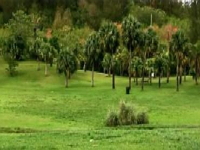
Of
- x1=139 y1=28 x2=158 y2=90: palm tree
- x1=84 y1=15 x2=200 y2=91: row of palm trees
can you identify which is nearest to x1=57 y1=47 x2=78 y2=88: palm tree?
x1=84 y1=15 x2=200 y2=91: row of palm trees

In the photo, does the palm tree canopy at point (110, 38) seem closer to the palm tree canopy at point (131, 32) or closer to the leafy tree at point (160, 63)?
the palm tree canopy at point (131, 32)

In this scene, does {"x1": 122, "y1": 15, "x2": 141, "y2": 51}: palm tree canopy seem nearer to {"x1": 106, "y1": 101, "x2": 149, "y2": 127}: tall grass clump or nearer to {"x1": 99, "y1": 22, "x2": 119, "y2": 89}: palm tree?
{"x1": 99, "y1": 22, "x2": 119, "y2": 89}: palm tree

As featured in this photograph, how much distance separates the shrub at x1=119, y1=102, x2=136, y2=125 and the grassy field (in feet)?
6.24

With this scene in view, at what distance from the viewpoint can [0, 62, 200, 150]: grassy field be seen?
75.4ft

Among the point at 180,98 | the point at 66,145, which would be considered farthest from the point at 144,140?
the point at 180,98

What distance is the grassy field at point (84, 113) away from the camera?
23.0m

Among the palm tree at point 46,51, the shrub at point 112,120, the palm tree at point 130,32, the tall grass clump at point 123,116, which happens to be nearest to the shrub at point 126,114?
the tall grass clump at point 123,116

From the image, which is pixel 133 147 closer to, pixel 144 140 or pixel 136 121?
pixel 144 140

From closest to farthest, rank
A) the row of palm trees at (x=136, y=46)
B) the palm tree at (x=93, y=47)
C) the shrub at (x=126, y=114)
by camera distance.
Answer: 1. the shrub at (x=126, y=114)
2. the row of palm trees at (x=136, y=46)
3. the palm tree at (x=93, y=47)

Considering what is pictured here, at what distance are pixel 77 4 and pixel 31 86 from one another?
6842 centimetres

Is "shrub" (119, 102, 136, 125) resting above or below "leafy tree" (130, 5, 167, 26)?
below

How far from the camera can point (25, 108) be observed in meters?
47.9

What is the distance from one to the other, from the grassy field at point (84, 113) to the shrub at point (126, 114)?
6.24 feet

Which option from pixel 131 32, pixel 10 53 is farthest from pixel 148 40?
pixel 10 53
